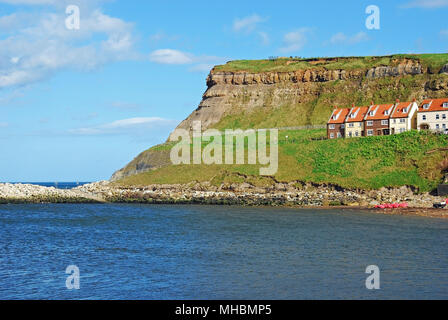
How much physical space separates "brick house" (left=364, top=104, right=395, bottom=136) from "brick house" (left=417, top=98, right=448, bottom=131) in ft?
18.6

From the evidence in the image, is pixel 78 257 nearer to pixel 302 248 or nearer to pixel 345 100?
pixel 302 248

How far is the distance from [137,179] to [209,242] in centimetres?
6086

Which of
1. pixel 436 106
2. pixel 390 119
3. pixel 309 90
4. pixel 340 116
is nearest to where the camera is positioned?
pixel 436 106

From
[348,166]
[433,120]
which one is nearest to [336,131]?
[433,120]

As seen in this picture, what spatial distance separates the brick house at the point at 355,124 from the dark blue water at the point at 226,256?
130 ft

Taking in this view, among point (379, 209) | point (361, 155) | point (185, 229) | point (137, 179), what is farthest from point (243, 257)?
point (137, 179)

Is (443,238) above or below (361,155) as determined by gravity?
below

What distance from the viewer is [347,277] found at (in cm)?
2742

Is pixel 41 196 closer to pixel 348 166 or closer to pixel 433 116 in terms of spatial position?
pixel 348 166

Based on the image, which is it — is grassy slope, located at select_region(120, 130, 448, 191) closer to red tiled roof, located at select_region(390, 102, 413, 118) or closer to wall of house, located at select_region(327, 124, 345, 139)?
wall of house, located at select_region(327, 124, 345, 139)

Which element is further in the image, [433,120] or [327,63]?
[327,63]

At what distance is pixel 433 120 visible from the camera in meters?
87.0

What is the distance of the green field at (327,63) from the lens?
407 feet

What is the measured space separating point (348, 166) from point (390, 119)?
17076mm
